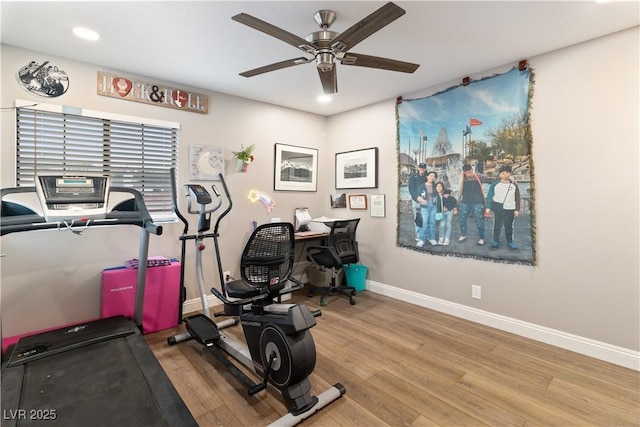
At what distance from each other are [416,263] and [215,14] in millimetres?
3174

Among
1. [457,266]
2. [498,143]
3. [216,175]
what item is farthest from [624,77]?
[216,175]

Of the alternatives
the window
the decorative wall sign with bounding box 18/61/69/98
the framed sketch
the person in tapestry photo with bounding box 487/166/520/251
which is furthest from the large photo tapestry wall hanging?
the decorative wall sign with bounding box 18/61/69/98

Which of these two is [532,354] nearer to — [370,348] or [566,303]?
[566,303]

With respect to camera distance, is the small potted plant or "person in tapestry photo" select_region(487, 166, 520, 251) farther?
the small potted plant

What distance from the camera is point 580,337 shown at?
2.54m

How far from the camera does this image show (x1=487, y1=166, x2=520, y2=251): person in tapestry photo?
286 cm

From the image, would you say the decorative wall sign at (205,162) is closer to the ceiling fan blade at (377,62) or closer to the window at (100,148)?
the window at (100,148)

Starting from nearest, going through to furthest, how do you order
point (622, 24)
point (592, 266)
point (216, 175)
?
point (622, 24) < point (592, 266) < point (216, 175)

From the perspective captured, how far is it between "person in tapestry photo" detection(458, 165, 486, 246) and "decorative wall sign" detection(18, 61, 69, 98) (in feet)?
12.8

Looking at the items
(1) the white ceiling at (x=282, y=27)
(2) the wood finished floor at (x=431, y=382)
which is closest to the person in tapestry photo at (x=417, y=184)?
(1) the white ceiling at (x=282, y=27)

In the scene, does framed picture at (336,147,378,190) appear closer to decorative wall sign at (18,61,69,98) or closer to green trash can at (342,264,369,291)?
green trash can at (342,264,369,291)

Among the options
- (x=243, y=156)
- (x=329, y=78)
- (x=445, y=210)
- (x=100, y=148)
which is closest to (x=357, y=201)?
(x=445, y=210)

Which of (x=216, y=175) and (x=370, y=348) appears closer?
(x=370, y=348)

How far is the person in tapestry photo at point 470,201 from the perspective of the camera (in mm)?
3092
